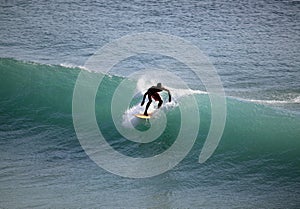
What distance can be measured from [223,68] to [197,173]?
21.8 feet

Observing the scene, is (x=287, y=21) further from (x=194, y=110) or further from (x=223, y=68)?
(x=194, y=110)

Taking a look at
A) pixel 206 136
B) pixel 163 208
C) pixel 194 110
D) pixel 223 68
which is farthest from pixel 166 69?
pixel 163 208

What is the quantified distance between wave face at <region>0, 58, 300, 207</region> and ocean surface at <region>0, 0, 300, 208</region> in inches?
1.2

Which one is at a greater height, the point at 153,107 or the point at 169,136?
the point at 153,107

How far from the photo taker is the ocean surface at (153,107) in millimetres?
14812

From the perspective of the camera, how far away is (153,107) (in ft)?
59.1

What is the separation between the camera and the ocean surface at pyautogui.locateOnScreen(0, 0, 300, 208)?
48.6 feet

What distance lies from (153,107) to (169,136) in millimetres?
1063

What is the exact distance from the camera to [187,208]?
46.4 ft

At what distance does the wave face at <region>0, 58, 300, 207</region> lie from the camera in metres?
15.4

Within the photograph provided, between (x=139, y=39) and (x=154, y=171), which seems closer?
(x=154, y=171)

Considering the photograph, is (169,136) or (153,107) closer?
(169,136)

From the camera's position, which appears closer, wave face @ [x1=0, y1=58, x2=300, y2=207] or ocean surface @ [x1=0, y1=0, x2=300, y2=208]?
ocean surface @ [x1=0, y1=0, x2=300, y2=208]

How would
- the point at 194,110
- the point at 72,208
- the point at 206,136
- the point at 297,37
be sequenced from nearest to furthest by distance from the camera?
the point at 72,208
the point at 206,136
the point at 194,110
the point at 297,37
